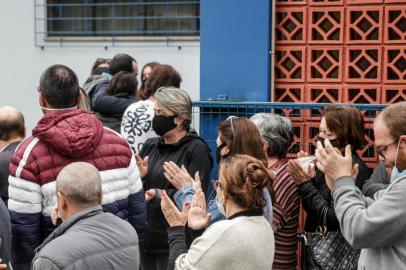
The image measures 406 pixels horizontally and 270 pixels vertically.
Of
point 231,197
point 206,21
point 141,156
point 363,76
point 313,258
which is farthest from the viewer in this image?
point 206,21

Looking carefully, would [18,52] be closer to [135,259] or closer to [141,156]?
[141,156]

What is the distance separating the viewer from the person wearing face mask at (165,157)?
5879 mm

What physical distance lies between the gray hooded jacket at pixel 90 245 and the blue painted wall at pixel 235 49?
2903mm

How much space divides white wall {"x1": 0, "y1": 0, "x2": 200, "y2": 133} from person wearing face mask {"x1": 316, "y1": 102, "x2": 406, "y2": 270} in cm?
772

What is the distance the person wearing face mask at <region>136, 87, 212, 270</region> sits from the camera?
231 inches

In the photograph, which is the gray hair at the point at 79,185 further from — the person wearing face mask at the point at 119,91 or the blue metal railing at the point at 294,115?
the person wearing face mask at the point at 119,91

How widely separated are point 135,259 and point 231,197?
603 mm

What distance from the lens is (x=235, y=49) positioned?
703 centimetres

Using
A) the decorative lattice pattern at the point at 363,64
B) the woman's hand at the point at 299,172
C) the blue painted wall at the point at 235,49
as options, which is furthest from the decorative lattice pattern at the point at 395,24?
the woman's hand at the point at 299,172

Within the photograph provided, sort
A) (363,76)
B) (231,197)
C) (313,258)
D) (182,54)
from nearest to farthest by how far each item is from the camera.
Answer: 1. (231,197)
2. (313,258)
3. (363,76)
4. (182,54)

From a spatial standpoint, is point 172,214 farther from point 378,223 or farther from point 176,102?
point 176,102

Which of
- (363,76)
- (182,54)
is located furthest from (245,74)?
(182,54)

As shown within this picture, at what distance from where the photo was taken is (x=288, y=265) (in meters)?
5.60

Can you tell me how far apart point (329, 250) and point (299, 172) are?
540 millimetres
